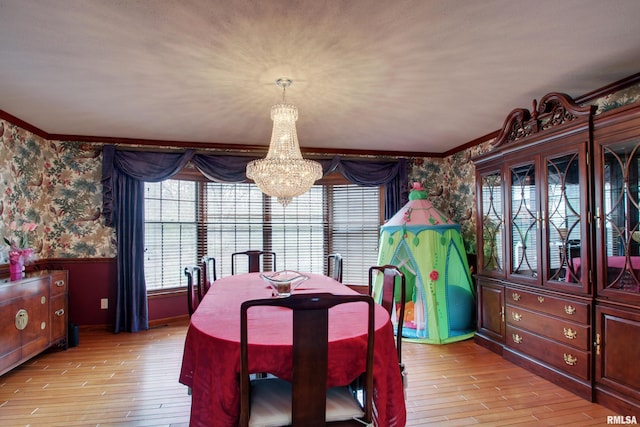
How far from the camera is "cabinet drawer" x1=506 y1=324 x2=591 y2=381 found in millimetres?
2570

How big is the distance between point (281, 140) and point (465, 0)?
1.55 meters

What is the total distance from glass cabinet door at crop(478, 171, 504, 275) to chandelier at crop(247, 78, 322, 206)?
190 centimetres

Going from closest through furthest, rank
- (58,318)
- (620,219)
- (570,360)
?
(620,219), (570,360), (58,318)

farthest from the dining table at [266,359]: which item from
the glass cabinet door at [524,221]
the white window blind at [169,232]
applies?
the white window blind at [169,232]

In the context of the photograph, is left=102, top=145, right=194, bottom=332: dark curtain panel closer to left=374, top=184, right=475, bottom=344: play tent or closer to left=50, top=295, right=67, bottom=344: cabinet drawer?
left=50, top=295, right=67, bottom=344: cabinet drawer

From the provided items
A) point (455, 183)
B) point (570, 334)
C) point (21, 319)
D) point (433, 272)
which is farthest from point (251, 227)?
point (570, 334)

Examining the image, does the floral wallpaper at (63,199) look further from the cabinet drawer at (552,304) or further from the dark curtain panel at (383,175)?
the cabinet drawer at (552,304)

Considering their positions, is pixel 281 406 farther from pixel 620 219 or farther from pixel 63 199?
pixel 63 199

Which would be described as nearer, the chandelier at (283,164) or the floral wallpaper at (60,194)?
the chandelier at (283,164)

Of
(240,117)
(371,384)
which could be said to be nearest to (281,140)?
(240,117)

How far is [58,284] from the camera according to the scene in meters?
3.57

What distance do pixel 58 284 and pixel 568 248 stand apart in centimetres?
463

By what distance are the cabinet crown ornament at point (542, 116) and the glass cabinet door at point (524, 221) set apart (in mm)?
297

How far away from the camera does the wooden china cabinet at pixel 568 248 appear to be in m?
2.34
